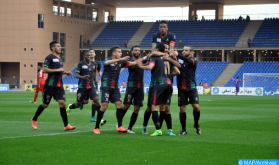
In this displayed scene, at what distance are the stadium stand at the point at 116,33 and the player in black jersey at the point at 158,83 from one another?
157 feet

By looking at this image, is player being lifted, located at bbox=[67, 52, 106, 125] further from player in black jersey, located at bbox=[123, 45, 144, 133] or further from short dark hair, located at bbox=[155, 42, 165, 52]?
short dark hair, located at bbox=[155, 42, 165, 52]

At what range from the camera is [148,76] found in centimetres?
5128

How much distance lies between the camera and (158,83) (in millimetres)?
9617

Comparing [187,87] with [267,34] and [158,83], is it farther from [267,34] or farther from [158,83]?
[267,34]

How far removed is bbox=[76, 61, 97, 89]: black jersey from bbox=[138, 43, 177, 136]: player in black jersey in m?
4.30

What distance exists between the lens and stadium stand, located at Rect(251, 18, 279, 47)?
50469mm

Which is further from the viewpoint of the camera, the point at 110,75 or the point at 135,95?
the point at 135,95

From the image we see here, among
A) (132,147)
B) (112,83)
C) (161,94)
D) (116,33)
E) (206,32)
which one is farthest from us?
(116,33)

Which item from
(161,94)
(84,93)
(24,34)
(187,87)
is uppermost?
(24,34)

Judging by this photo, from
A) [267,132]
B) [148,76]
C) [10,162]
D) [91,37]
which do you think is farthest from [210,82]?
[10,162]

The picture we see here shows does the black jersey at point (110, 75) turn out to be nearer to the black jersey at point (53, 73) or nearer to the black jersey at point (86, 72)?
the black jersey at point (53, 73)

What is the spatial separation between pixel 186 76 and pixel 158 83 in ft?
3.38

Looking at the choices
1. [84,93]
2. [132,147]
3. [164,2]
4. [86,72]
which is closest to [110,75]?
[132,147]

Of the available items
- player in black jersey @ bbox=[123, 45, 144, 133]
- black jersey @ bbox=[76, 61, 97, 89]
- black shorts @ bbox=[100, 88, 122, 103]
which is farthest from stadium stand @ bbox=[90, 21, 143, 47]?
black shorts @ bbox=[100, 88, 122, 103]
